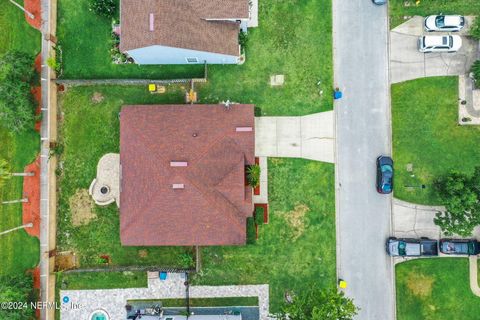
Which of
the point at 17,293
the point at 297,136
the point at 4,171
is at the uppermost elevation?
the point at 297,136

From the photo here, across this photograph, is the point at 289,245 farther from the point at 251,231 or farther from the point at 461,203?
the point at 461,203

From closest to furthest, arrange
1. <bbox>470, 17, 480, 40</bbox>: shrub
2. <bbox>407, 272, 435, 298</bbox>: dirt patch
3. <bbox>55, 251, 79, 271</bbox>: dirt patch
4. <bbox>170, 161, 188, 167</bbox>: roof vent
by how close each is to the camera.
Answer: <bbox>170, 161, 188, 167</bbox>: roof vent < <bbox>470, 17, 480, 40</bbox>: shrub < <bbox>407, 272, 435, 298</bbox>: dirt patch < <bbox>55, 251, 79, 271</bbox>: dirt patch

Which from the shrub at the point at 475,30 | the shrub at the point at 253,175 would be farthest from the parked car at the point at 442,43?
the shrub at the point at 253,175

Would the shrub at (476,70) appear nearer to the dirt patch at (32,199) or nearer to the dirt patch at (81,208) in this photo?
the dirt patch at (81,208)

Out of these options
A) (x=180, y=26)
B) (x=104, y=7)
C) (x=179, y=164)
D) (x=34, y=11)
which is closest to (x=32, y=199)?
(x=179, y=164)

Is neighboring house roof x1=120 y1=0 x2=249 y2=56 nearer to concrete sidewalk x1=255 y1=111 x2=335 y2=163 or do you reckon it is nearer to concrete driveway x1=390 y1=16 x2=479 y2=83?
concrete sidewalk x1=255 y1=111 x2=335 y2=163

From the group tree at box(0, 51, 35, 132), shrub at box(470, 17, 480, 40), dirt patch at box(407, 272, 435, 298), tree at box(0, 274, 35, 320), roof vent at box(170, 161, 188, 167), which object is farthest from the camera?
dirt patch at box(407, 272, 435, 298)

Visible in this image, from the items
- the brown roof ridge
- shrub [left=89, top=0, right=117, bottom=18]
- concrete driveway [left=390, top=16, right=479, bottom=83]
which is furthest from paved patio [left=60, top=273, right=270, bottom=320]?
concrete driveway [left=390, top=16, right=479, bottom=83]
